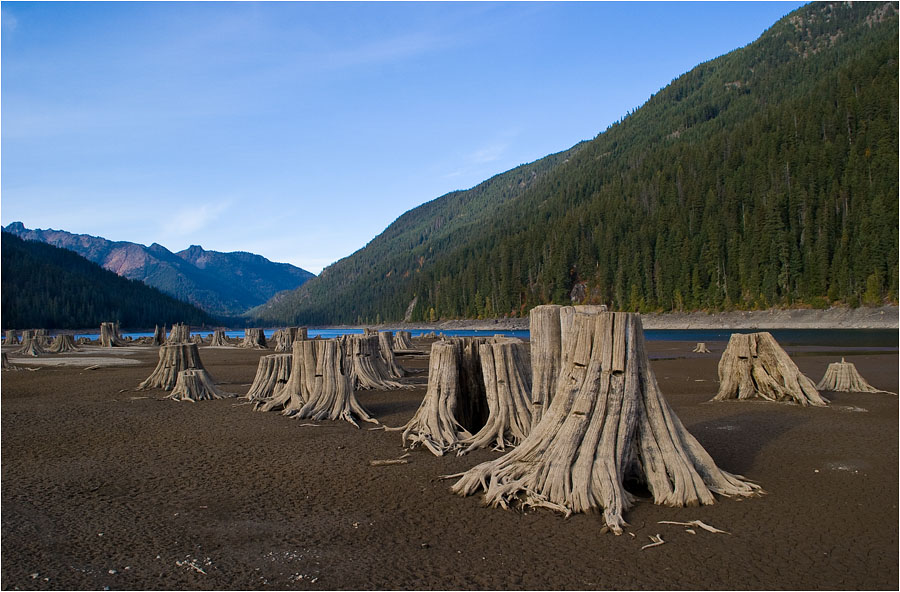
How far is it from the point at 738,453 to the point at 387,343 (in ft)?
51.3

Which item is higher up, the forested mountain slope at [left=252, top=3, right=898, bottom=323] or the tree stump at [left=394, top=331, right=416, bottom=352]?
the forested mountain slope at [left=252, top=3, right=898, bottom=323]

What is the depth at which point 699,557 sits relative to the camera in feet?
17.3

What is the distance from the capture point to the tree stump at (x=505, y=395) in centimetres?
980

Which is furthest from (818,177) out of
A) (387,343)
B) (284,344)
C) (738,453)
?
(738,453)

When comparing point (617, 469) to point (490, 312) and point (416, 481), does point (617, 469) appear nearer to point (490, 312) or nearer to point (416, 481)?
point (416, 481)

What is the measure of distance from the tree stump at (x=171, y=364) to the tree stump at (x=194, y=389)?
203 cm

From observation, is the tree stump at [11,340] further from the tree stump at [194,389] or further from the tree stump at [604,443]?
the tree stump at [604,443]

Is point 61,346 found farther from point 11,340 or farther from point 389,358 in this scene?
point 389,358

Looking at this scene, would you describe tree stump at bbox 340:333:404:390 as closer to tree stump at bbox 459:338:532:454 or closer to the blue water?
the blue water

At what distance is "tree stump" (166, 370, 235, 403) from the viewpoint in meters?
16.1

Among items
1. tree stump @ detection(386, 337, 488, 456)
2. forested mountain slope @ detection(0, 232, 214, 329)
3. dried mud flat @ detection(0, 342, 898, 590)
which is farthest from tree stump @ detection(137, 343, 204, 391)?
forested mountain slope @ detection(0, 232, 214, 329)

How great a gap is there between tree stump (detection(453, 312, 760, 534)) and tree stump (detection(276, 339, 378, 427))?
5.68 meters

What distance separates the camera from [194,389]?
1628 centimetres

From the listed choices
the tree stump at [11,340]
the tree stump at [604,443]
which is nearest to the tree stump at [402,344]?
the tree stump at [604,443]
